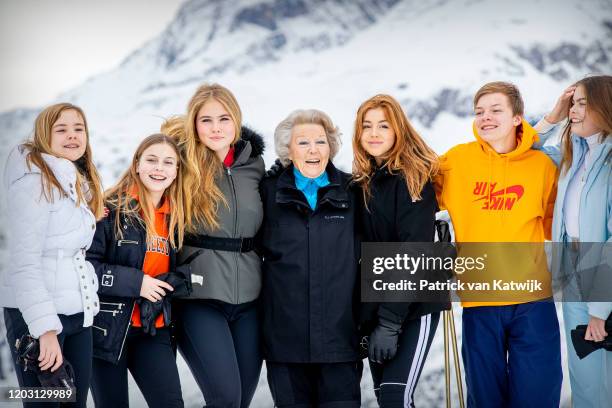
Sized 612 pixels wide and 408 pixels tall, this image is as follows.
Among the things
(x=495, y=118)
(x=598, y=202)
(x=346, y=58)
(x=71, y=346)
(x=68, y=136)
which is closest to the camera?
(x=71, y=346)

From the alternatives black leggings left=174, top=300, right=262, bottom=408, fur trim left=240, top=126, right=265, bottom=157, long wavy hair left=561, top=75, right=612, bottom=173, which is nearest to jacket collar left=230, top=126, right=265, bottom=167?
fur trim left=240, top=126, right=265, bottom=157

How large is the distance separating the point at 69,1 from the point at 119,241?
131 inches

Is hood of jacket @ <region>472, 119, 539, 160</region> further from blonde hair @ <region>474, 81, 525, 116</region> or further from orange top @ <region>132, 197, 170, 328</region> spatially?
orange top @ <region>132, 197, 170, 328</region>

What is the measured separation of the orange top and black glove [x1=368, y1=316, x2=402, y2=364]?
100 cm

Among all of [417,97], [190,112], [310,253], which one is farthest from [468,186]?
[417,97]

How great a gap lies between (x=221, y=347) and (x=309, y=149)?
1037 millimetres

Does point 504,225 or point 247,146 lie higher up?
point 247,146

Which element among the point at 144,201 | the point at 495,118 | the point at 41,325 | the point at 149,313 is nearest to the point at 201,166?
the point at 144,201

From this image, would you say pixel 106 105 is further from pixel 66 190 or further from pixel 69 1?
pixel 66 190

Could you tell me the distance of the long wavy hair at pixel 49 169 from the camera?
2632mm

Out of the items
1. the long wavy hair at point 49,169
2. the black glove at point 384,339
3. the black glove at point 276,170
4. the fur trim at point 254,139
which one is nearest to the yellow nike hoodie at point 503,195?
the black glove at point 384,339

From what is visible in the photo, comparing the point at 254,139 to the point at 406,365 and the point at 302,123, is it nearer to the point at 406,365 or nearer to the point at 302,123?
the point at 302,123

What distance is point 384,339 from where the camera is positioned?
299cm

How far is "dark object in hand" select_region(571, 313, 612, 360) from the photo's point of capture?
2957mm
